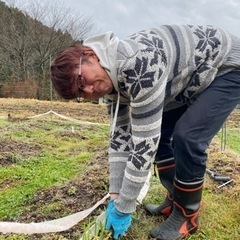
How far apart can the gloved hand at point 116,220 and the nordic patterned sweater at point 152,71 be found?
7cm

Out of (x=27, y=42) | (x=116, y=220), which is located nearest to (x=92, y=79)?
(x=116, y=220)

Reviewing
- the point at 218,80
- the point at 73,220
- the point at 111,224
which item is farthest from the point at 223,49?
the point at 73,220

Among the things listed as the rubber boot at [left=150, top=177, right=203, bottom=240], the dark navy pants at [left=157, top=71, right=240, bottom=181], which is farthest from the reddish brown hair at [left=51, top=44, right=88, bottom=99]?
the rubber boot at [left=150, top=177, right=203, bottom=240]

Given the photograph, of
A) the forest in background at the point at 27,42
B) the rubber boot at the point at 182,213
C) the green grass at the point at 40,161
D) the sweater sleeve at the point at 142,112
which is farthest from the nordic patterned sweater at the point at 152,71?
the forest in background at the point at 27,42

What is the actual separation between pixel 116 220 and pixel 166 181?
0.55m

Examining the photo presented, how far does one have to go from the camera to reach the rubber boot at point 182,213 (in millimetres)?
1948

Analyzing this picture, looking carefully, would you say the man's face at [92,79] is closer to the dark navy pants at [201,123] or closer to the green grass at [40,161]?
the dark navy pants at [201,123]

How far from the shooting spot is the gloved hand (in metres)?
1.88

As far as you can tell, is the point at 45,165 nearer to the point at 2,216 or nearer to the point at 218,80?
the point at 2,216

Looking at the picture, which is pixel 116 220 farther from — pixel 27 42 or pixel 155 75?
pixel 27 42

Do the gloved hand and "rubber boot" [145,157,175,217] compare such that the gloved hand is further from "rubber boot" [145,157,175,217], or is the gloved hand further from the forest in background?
the forest in background

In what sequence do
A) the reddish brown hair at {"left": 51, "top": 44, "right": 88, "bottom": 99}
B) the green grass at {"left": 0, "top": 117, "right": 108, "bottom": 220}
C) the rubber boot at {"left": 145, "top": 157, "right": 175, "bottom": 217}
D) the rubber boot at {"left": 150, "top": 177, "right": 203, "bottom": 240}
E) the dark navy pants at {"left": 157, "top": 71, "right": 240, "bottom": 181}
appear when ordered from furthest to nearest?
the green grass at {"left": 0, "top": 117, "right": 108, "bottom": 220}
the rubber boot at {"left": 145, "top": 157, "right": 175, "bottom": 217}
the rubber boot at {"left": 150, "top": 177, "right": 203, "bottom": 240}
the dark navy pants at {"left": 157, "top": 71, "right": 240, "bottom": 181}
the reddish brown hair at {"left": 51, "top": 44, "right": 88, "bottom": 99}

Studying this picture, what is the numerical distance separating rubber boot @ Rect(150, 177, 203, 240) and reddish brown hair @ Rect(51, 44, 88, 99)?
2.63 ft

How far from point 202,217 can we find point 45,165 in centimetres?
202
